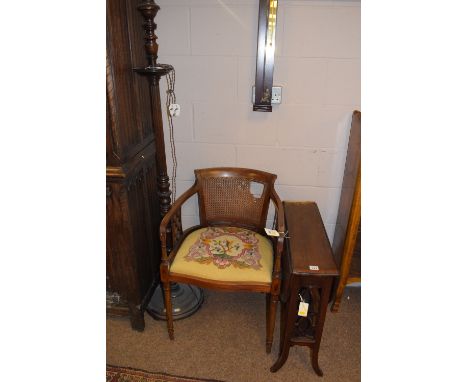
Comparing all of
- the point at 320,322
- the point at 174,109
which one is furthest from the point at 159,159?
the point at 320,322

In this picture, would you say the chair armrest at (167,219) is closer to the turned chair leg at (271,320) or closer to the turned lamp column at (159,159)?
the turned lamp column at (159,159)

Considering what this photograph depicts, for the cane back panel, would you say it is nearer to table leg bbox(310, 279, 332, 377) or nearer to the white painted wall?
the white painted wall

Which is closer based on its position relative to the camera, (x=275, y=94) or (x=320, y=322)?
(x=320, y=322)

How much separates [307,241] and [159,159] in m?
0.97

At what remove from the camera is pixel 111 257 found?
1.92 meters

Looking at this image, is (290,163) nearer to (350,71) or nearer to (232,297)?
(350,71)

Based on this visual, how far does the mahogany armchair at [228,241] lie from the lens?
179 cm

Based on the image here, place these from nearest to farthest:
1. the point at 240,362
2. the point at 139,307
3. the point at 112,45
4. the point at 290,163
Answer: the point at 112,45, the point at 240,362, the point at 139,307, the point at 290,163

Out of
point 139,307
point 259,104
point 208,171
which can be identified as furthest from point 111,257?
point 259,104

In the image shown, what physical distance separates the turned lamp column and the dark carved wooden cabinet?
9cm

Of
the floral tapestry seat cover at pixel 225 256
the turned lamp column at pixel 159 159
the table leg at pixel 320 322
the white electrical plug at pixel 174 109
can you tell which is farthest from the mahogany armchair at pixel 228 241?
the white electrical plug at pixel 174 109

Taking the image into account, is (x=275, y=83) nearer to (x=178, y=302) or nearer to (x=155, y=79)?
(x=155, y=79)

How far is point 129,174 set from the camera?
177 cm

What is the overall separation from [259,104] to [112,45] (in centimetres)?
91
